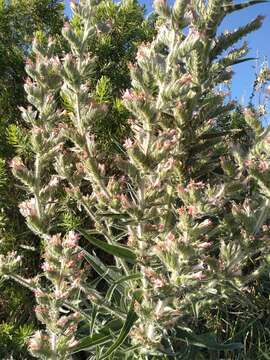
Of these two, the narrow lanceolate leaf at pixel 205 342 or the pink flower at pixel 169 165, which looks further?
the narrow lanceolate leaf at pixel 205 342

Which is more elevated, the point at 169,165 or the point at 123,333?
the point at 169,165

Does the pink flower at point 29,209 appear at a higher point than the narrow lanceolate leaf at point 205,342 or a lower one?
higher

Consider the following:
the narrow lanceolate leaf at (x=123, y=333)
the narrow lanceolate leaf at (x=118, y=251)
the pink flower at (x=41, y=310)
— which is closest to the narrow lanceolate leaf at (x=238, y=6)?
the narrow lanceolate leaf at (x=118, y=251)

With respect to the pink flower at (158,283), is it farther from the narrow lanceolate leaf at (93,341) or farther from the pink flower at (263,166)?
the pink flower at (263,166)

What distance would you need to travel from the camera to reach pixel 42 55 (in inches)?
84.4

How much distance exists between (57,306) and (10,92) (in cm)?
169

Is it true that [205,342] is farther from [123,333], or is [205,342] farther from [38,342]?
[38,342]

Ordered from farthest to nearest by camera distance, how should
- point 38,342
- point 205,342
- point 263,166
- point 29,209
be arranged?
1. point 205,342
2. point 29,209
3. point 263,166
4. point 38,342

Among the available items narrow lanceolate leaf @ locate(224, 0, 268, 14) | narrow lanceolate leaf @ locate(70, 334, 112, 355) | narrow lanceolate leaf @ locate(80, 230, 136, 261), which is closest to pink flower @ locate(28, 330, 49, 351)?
narrow lanceolate leaf @ locate(70, 334, 112, 355)

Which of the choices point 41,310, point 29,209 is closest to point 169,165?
point 29,209

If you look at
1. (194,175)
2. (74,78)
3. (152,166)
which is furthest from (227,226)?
(74,78)

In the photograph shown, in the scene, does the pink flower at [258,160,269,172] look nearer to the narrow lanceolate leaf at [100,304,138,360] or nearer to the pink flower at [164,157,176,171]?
the pink flower at [164,157,176,171]

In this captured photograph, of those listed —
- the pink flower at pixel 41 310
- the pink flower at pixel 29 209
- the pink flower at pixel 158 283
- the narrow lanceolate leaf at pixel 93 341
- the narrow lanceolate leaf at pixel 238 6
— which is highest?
the narrow lanceolate leaf at pixel 238 6

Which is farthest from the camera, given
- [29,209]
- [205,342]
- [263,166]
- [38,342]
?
[205,342]
